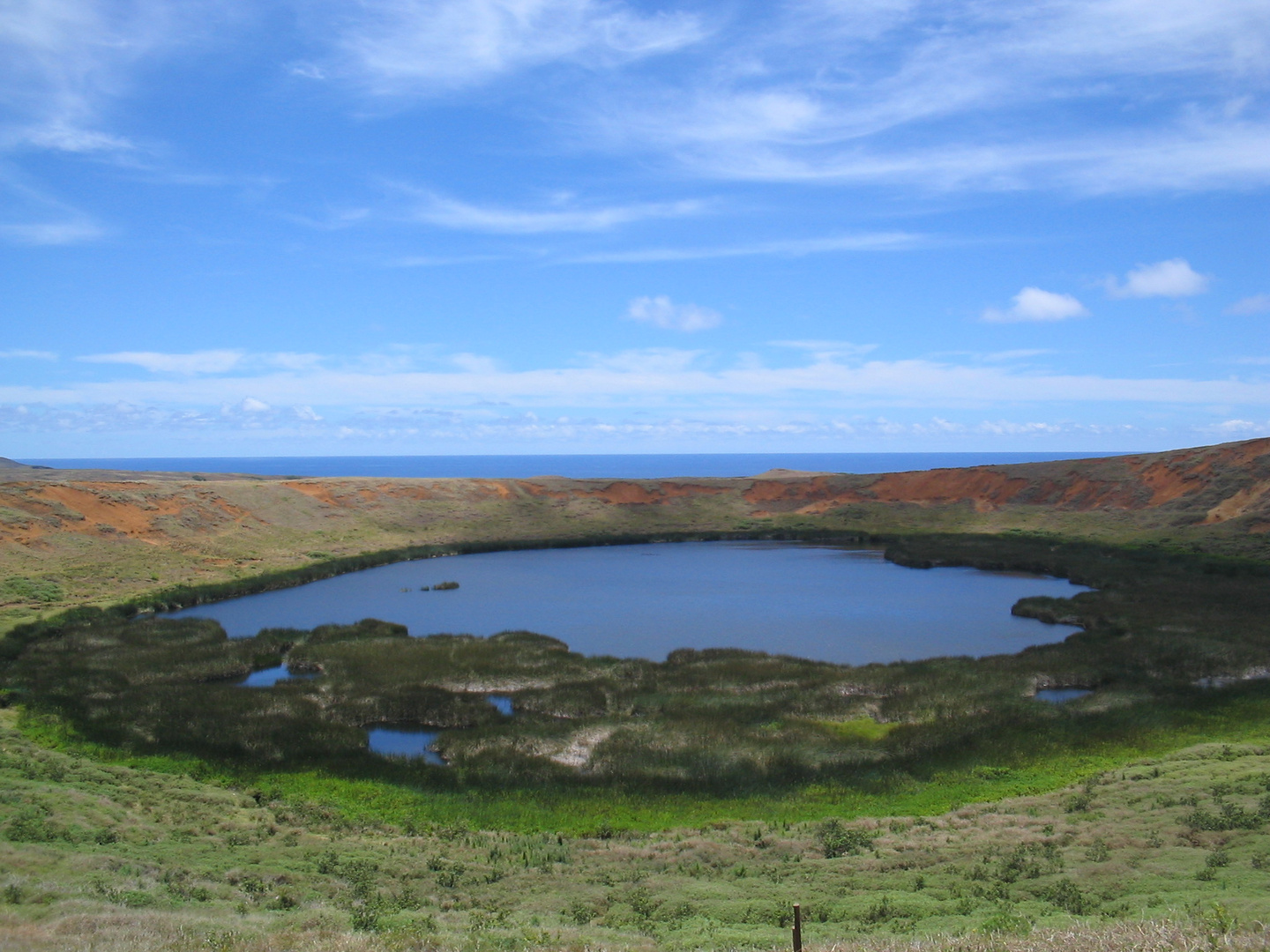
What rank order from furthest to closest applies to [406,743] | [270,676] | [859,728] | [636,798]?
[270,676]
[859,728]
[406,743]
[636,798]

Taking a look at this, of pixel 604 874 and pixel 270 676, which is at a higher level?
pixel 604 874

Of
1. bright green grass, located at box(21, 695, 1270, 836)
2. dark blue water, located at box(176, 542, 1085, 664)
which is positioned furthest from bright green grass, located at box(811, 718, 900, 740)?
dark blue water, located at box(176, 542, 1085, 664)

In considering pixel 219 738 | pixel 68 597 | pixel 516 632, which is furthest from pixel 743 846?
pixel 68 597

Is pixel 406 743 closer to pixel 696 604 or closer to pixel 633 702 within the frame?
pixel 633 702

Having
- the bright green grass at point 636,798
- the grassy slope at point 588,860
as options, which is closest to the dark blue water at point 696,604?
the bright green grass at point 636,798

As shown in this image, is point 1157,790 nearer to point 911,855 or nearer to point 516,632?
point 911,855

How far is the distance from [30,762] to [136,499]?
41538 millimetres

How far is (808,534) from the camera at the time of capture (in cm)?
7031

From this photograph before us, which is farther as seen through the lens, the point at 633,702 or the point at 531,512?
the point at 531,512

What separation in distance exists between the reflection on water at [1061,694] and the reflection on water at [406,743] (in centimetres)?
1602

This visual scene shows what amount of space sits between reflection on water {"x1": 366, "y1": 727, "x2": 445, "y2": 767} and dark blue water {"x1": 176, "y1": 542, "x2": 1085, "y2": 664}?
9574 mm

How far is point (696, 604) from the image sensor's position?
4084 cm

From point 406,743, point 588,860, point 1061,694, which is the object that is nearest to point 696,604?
point 1061,694

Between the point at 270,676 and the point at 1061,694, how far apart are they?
23799 millimetres
